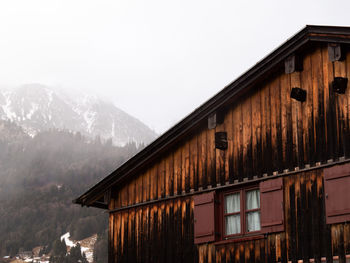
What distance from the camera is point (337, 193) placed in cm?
1269

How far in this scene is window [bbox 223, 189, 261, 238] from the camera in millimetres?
14375

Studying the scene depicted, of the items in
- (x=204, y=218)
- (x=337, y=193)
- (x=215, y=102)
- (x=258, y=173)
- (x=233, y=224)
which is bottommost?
(x=233, y=224)

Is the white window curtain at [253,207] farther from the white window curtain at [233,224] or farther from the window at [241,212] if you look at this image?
the white window curtain at [233,224]

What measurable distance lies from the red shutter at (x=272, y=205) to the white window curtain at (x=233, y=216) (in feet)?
2.78

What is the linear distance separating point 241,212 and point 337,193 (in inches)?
105

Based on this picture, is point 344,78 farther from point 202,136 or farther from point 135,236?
point 135,236

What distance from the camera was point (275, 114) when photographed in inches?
567

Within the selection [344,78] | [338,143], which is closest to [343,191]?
[338,143]

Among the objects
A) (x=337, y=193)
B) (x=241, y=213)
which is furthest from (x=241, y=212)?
(x=337, y=193)

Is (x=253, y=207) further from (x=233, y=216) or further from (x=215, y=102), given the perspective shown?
(x=215, y=102)

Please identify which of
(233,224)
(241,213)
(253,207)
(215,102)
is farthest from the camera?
(215,102)

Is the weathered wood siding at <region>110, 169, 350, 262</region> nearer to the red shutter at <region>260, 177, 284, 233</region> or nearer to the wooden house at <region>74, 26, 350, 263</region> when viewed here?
the wooden house at <region>74, 26, 350, 263</region>

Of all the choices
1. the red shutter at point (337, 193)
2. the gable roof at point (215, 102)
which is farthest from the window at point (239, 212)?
the gable roof at point (215, 102)

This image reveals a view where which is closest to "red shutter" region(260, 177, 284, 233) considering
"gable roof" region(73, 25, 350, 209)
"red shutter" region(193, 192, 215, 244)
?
"red shutter" region(193, 192, 215, 244)
